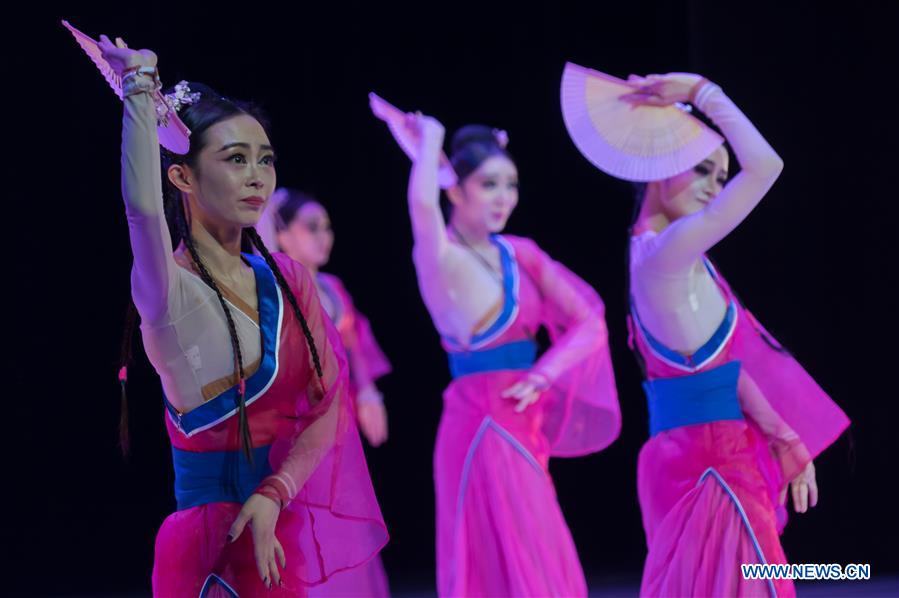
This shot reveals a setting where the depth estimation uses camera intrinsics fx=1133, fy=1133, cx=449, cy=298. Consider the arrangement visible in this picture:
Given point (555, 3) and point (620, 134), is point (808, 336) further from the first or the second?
point (620, 134)

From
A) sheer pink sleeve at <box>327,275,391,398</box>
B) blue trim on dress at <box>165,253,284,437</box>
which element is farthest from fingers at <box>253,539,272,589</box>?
sheer pink sleeve at <box>327,275,391,398</box>

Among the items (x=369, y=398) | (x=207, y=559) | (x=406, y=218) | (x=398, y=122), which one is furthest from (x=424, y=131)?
(x=207, y=559)

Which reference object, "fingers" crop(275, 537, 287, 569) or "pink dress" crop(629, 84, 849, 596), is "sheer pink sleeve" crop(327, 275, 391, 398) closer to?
"pink dress" crop(629, 84, 849, 596)

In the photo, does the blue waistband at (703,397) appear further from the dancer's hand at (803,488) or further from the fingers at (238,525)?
the fingers at (238,525)

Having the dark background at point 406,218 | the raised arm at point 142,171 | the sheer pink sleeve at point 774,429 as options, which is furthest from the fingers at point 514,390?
the raised arm at point 142,171

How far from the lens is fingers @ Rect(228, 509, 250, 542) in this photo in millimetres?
1982

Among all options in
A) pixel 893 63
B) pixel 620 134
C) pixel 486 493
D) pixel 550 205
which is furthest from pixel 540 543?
pixel 893 63

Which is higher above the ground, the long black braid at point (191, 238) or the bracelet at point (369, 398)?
the long black braid at point (191, 238)

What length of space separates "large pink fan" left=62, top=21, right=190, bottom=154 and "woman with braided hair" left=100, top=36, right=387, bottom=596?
1.2 inches

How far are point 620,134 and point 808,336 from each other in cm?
245

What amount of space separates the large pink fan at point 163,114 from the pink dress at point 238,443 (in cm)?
23

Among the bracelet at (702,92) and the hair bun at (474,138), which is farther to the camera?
the hair bun at (474,138)

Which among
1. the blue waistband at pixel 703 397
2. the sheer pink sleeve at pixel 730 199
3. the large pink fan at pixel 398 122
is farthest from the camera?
the large pink fan at pixel 398 122
